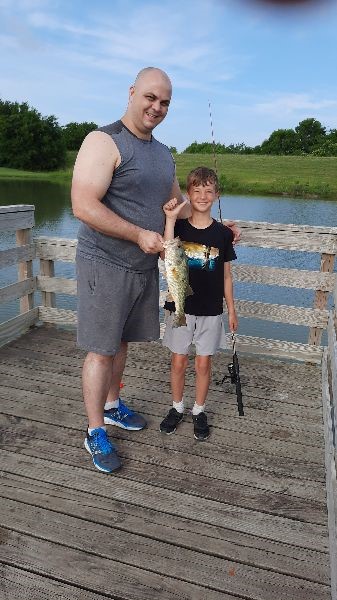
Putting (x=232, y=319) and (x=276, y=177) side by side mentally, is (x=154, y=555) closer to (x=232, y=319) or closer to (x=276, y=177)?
(x=232, y=319)

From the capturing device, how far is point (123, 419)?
337 centimetres

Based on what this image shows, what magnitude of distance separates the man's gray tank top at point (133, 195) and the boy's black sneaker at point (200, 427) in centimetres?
115

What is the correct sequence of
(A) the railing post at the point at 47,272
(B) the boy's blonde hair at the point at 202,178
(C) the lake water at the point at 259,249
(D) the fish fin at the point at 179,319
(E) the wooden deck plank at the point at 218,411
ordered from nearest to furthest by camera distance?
(D) the fish fin at the point at 179,319
(B) the boy's blonde hair at the point at 202,178
(E) the wooden deck plank at the point at 218,411
(A) the railing post at the point at 47,272
(C) the lake water at the point at 259,249

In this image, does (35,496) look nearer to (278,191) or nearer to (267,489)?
(267,489)

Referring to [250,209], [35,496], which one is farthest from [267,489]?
[250,209]

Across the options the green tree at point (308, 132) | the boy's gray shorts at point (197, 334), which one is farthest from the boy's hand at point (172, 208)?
the green tree at point (308, 132)

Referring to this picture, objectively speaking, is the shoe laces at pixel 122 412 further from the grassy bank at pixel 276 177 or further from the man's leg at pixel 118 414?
the grassy bank at pixel 276 177

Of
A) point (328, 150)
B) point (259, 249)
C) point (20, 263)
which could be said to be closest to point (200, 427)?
point (20, 263)

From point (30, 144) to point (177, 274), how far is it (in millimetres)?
72319

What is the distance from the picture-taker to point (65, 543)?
7.79 ft

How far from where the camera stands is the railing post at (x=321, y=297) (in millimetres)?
4355

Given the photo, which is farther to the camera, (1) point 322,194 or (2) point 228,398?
(1) point 322,194

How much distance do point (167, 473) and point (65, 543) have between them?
0.75 meters

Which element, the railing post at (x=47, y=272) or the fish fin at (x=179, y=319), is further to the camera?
the railing post at (x=47, y=272)
